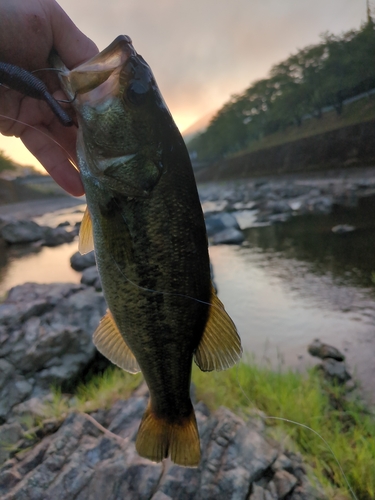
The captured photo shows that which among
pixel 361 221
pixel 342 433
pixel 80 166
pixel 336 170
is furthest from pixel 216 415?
pixel 336 170

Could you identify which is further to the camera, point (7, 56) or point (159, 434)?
point (7, 56)

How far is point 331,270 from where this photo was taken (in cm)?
840

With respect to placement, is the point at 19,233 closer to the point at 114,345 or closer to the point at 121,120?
the point at 114,345

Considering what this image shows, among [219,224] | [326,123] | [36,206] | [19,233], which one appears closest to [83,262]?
[219,224]

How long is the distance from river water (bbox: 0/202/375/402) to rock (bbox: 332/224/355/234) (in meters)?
0.26

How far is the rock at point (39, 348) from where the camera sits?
3932 mm

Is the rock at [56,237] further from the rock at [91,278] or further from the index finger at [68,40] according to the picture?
the index finger at [68,40]

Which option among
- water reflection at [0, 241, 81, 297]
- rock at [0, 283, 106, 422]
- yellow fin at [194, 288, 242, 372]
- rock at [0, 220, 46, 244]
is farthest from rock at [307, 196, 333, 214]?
yellow fin at [194, 288, 242, 372]

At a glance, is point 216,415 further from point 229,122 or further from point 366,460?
point 229,122

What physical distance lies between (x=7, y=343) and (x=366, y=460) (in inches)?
152

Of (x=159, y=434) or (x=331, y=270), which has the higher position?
(x=159, y=434)

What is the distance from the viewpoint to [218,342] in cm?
184

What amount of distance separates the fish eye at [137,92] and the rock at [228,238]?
1084cm

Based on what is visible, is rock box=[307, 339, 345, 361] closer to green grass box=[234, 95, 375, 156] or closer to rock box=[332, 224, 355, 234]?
rock box=[332, 224, 355, 234]
